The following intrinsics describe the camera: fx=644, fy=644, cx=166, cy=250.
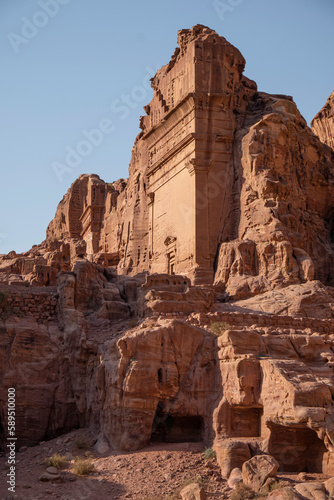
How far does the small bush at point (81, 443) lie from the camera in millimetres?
16166

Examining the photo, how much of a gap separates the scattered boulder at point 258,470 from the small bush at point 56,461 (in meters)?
4.45

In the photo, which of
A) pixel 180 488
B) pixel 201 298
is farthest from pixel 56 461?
pixel 201 298

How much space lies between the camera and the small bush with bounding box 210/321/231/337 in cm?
1743

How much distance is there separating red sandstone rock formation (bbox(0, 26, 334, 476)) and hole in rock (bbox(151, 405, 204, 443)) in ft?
0.12

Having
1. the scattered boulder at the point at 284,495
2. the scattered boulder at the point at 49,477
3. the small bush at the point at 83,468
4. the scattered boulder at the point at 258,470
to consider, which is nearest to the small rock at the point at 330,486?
the scattered boulder at the point at 284,495

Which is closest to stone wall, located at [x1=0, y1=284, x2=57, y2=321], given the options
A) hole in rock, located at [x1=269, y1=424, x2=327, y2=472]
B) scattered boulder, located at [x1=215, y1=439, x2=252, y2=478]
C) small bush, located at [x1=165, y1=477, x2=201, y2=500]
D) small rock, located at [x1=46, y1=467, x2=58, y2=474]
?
small rock, located at [x1=46, y1=467, x2=58, y2=474]

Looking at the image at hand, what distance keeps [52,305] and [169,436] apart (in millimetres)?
6567

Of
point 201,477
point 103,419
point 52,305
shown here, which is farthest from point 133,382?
point 52,305

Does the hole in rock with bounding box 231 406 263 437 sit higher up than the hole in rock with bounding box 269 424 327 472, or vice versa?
the hole in rock with bounding box 231 406 263 437

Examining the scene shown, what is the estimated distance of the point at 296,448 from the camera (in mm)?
14914

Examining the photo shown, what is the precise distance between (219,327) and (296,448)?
13.3 feet

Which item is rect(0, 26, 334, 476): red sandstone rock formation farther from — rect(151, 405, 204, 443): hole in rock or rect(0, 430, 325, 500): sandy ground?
rect(0, 430, 325, 500): sandy ground

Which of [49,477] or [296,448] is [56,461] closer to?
[49,477]

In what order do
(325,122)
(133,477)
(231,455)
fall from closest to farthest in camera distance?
(133,477)
(231,455)
(325,122)
